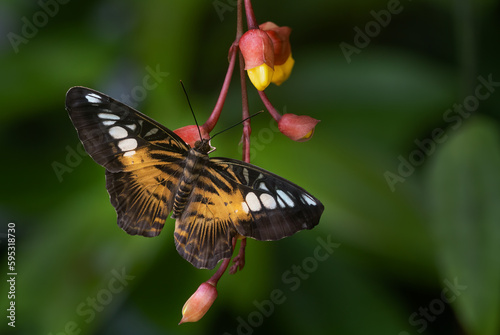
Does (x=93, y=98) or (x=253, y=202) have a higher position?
(x=93, y=98)

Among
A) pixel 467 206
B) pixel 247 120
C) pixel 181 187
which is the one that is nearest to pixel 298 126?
pixel 247 120

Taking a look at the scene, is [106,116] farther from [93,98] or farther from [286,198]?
[286,198]

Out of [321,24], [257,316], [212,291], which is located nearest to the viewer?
[212,291]

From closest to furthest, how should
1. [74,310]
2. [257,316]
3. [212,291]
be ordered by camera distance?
[212,291] → [74,310] → [257,316]

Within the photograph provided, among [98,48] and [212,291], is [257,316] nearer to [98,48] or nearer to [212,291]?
[212,291]

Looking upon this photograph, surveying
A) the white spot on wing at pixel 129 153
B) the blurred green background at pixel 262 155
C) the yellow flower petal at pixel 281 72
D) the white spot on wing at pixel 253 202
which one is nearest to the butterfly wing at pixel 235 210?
the white spot on wing at pixel 253 202

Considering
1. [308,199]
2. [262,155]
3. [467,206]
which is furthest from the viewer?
[262,155]

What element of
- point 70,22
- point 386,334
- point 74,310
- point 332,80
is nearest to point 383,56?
point 332,80
